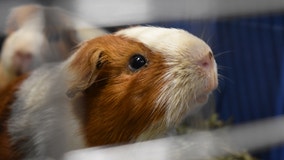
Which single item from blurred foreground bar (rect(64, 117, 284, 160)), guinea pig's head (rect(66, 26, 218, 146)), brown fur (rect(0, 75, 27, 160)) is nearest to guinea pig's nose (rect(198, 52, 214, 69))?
guinea pig's head (rect(66, 26, 218, 146))

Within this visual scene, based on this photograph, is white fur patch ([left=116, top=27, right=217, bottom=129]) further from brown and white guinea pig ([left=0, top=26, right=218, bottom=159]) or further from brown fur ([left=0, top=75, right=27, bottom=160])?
brown fur ([left=0, top=75, right=27, bottom=160])

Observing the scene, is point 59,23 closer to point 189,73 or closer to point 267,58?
point 189,73

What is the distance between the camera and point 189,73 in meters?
0.59

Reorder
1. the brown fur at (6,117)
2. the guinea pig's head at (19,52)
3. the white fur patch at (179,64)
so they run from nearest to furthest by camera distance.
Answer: the white fur patch at (179,64) < the brown fur at (6,117) < the guinea pig's head at (19,52)

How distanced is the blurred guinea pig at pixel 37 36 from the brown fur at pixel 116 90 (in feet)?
0.15

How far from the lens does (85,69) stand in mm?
611

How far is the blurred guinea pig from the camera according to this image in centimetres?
67

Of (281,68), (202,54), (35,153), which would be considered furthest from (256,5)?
(281,68)

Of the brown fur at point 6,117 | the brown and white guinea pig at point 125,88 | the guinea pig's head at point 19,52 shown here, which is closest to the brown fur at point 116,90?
the brown and white guinea pig at point 125,88

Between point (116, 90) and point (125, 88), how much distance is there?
0.01 m

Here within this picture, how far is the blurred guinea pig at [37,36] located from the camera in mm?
674

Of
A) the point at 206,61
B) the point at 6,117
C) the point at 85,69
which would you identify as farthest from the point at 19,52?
the point at 206,61

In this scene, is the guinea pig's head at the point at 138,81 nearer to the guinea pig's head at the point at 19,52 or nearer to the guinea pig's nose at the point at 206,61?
the guinea pig's nose at the point at 206,61

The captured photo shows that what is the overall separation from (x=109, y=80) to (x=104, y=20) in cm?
8
